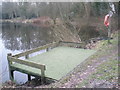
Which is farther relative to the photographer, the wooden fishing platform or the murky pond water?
the murky pond water

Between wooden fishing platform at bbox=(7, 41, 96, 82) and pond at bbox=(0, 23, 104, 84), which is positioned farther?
pond at bbox=(0, 23, 104, 84)

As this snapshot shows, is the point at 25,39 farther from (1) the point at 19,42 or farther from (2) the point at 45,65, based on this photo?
(2) the point at 45,65

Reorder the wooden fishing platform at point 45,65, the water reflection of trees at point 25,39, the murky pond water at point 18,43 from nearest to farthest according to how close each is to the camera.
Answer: the wooden fishing platform at point 45,65 → the murky pond water at point 18,43 → the water reflection of trees at point 25,39

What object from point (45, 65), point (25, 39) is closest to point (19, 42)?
point (25, 39)

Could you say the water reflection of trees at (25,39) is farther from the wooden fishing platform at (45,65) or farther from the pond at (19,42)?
the wooden fishing platform at (45,65)

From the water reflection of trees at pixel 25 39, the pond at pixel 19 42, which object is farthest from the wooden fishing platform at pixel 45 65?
the water reflection of trees at pixel 25 39

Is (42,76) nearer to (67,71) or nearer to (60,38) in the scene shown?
(67,71)

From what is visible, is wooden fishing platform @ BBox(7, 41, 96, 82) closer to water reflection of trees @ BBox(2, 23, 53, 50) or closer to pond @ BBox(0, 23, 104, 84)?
pond @ BBox(0, 23, 104, 84)

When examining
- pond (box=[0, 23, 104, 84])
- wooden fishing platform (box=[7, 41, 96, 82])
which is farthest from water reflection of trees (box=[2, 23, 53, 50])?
wooden fishing platform (box=[7, 41, 96, 82])

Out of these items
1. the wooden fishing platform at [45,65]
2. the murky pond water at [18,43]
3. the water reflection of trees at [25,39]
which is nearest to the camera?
the wooden fishing platform at [45,65]

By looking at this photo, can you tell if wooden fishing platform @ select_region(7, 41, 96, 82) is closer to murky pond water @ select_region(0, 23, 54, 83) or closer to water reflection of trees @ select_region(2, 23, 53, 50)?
murky pond water @ select_region(0, 23, 54, 83)

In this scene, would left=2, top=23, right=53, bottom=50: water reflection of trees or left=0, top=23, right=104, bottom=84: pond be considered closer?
left=0, top=23, right=104, bottom=84: pond

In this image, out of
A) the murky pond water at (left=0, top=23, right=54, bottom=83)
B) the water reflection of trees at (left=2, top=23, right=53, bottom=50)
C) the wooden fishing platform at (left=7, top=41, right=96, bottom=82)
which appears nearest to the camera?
the wooden fishing platform at (left=7, top=41, right=96, bottom=82)

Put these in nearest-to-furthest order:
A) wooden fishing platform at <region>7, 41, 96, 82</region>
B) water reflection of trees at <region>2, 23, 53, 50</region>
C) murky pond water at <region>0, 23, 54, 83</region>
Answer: wooden fishing platform at <region>7, 41, 96, 82</region> < murky pond water at <region>0, 23, 54, 83</region> < water reflection of trees at <region>2, 23, 53, 50</region>
